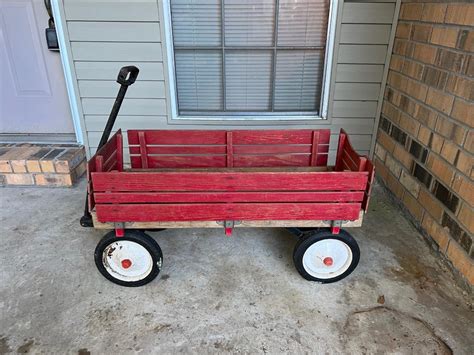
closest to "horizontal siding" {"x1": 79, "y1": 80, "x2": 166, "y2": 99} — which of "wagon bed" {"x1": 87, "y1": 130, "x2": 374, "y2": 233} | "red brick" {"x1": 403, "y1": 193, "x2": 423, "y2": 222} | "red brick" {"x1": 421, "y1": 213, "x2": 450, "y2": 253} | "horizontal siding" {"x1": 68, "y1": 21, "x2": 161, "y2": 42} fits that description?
"horizontal siding" {"x1": 68, "y1": 21, "x2": 161, "y2": 42}

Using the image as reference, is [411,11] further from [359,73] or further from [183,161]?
[183,161]

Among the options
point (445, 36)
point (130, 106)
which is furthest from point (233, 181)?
point (130, 106)

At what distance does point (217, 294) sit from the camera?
2.14 m

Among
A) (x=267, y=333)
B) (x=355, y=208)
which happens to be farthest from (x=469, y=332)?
(x=267, y=333)

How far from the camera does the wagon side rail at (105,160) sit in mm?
1968

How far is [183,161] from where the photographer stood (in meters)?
2.59

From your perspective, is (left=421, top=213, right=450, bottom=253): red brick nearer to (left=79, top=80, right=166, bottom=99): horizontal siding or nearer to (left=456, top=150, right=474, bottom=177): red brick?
(left=456, top=150, right=474, bottom=177): red brick

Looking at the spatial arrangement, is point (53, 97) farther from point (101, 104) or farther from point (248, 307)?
point (248, 307)

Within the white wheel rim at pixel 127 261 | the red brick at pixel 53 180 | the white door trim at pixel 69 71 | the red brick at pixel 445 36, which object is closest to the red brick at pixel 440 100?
the red brick at pixel 445 36

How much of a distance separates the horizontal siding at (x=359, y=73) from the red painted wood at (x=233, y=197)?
5.34 feet

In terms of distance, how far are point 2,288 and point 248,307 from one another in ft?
4.71

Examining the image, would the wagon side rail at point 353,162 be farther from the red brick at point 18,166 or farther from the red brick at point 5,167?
the red brick at point 5,167

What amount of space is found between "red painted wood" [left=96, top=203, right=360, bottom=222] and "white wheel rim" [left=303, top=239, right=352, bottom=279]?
201 millimetres

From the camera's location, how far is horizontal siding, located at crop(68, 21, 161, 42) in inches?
121
